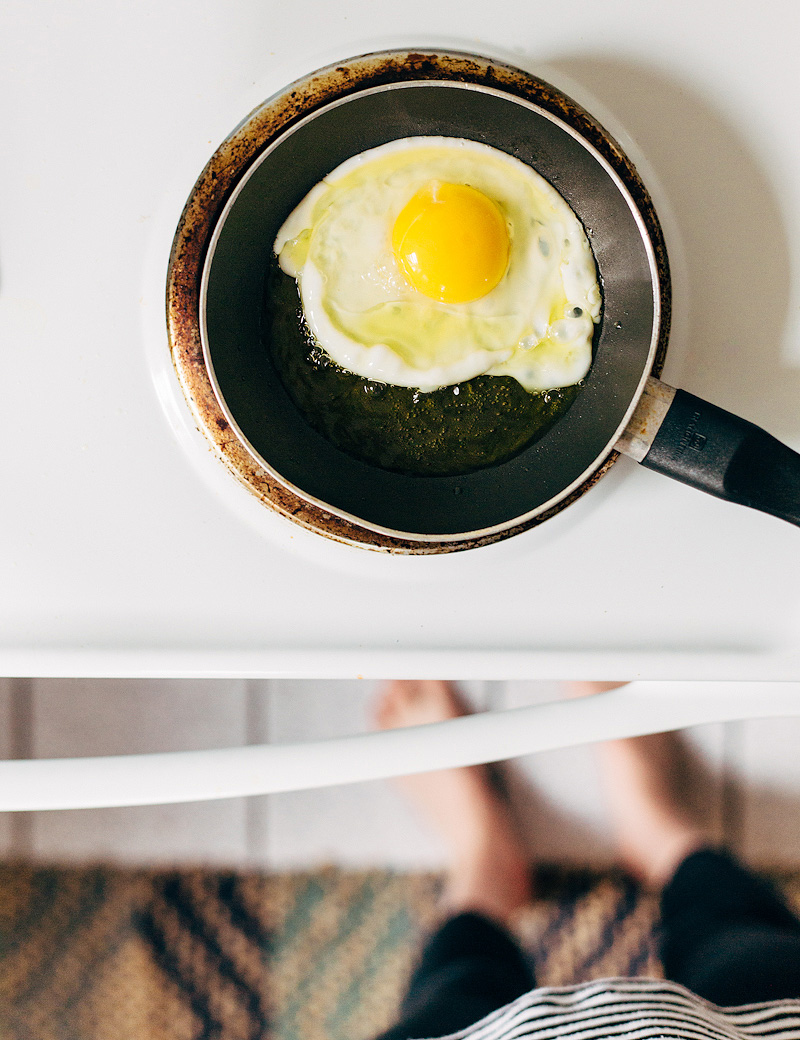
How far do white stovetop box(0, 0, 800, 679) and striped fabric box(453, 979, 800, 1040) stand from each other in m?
0.50

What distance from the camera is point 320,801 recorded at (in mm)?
1055

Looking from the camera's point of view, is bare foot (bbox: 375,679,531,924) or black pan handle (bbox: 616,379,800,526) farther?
bare foot (bbox: 375,679,531,924)

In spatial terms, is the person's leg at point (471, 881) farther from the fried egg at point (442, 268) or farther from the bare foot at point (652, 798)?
the fried egg at point (442, 268)

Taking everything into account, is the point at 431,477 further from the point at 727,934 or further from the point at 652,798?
the point at 727,934

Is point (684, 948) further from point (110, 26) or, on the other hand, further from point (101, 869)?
point (110, 26)

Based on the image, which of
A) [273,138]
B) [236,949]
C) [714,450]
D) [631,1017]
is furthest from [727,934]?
[273,138]

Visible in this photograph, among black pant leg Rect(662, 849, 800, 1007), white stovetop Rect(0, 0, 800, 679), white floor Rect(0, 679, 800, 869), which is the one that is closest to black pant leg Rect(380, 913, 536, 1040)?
white floor Rect(0, 679, 800, 869)

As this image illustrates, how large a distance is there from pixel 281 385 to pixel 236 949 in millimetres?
887

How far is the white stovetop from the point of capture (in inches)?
20.8

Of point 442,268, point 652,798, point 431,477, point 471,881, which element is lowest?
point 471,881

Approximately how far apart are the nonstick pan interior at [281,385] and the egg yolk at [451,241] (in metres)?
0.05

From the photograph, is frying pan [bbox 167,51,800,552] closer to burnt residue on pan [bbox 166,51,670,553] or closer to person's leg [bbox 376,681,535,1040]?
burnt residue on pan [bbox 166,51,670,553]

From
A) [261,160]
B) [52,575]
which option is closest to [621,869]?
[52,575]

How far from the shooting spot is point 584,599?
575mm
